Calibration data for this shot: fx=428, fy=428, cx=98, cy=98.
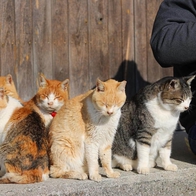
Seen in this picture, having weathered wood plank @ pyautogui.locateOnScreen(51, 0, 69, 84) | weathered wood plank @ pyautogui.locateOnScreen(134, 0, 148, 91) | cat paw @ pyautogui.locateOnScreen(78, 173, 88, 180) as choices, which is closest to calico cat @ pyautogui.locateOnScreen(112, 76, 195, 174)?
cat paw @ pyautogui.locateOnScreen(78, 173, 88, 180)

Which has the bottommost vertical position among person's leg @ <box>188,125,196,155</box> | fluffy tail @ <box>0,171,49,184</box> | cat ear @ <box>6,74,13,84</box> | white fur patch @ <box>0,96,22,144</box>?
fluffy tail @ <box>0,171,49,184</box>

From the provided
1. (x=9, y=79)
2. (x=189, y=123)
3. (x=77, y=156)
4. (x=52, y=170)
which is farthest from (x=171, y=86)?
(x=9, y=79)

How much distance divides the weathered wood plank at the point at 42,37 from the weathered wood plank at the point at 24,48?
4 cm

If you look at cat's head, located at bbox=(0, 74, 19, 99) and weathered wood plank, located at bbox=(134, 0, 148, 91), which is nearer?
cat's head, located at bbox=(0, 74, 19, 99)

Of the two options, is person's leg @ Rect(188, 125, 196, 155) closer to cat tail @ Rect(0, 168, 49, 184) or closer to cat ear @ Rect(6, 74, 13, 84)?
cat tail @ Rect(0, 168, 49, 184)

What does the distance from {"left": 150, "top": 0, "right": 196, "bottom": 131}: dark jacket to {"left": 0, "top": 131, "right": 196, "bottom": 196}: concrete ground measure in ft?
1.81

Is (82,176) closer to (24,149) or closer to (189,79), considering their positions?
(24,149)

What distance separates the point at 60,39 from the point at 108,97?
1246mm

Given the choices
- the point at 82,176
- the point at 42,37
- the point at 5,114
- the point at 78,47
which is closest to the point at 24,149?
the point at 5,114

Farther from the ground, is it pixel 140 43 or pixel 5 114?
pixel 140 43

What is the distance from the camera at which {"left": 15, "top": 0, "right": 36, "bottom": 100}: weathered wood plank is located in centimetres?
363

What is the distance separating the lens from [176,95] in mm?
2967

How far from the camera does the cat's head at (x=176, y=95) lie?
296 centimetres

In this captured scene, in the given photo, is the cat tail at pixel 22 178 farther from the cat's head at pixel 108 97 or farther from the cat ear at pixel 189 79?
the cat ear at pixel 189 79
